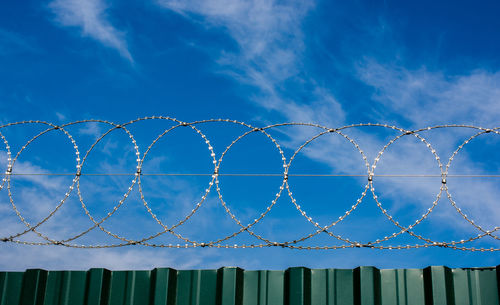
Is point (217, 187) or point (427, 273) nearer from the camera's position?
point (427, 273)

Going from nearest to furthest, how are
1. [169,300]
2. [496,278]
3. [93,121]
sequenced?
[496,278], [169,300], [93,121]

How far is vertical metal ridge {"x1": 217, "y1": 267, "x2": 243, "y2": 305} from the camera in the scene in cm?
896

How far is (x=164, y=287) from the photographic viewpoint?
30.0 ft

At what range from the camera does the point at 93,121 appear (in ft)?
34.0

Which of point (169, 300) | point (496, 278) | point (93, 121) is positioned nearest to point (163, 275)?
point (169, 300)

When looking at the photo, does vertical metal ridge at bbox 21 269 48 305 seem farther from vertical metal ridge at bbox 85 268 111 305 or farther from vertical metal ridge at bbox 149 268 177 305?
vertical metal ridge at bbox 149 268 177 305

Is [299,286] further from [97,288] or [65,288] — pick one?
[65,288]

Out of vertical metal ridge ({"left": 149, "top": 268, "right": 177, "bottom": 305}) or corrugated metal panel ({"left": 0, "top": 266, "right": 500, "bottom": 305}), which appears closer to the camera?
corrugated metal panel ({"left": 0, "top": 266, "right": 500, "bottom": 305})

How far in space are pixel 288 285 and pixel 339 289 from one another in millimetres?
707

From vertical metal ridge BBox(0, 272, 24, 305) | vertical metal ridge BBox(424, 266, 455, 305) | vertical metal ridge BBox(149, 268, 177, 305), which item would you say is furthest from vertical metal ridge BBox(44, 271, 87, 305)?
vertical metal ridge BBox(424, 266, 455, 305)

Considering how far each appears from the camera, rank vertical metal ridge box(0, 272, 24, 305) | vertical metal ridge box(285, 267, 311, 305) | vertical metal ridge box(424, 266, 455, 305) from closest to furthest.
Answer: vertical metal ridge box(424, 266, 455, 305) → vertical metal ridge box(285, 267, 311, 305) → vertical metal ridge box(0, 272, 24, 305)

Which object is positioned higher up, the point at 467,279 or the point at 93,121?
the point at 93,121

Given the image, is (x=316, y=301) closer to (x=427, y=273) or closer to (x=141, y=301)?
(x=427, y=273)

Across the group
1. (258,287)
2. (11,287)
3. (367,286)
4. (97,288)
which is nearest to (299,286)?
(258,287)
